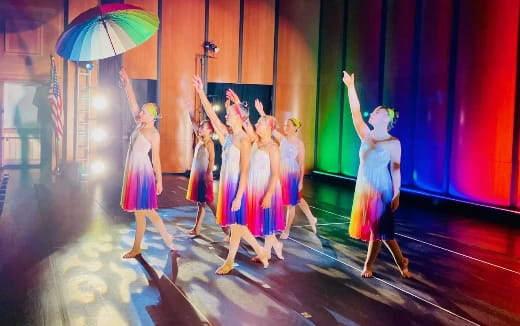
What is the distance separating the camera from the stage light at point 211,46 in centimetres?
1301

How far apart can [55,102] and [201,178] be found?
6.37 meters

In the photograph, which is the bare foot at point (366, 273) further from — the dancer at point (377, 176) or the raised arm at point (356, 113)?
the raised arm at point (356, 113)

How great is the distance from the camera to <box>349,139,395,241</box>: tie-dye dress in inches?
180

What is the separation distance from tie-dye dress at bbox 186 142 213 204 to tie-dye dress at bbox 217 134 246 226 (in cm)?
144

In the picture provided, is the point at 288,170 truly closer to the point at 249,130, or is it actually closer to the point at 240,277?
the point at 249,130

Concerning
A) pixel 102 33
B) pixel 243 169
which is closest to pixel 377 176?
pixel 243 169

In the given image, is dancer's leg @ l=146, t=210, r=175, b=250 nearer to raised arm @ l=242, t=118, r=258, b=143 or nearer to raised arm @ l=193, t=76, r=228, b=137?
raised arm @ l=193, t=76, r=228, b=137

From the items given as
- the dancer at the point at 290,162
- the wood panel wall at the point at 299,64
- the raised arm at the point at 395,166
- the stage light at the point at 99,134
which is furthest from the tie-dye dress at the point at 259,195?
the wood panel wall at the point at 299,64

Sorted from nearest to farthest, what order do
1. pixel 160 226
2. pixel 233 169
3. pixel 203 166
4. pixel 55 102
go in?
pixel 233 169
pixel 160 226
pixel 203 166
pixel 55 102

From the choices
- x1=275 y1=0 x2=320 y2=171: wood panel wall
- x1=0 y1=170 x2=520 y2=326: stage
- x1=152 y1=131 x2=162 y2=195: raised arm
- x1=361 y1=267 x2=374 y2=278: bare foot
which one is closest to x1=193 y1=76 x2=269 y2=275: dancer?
x1=0 y1=170 x2=520 y2=326: stage

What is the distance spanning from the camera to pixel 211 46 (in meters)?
13.0

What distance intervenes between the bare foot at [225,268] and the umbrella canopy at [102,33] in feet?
7.20

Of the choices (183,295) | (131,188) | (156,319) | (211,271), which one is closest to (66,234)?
(131,188)

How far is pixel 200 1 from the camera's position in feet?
43.0
